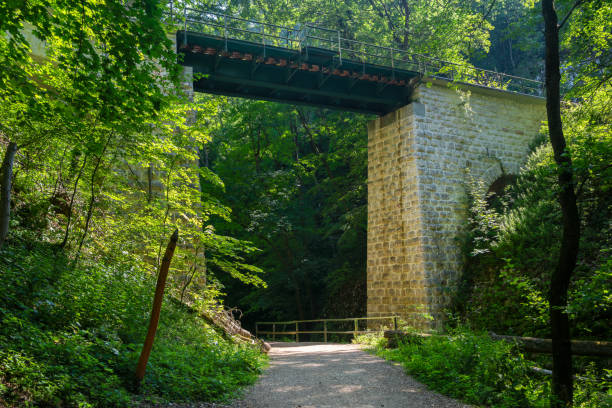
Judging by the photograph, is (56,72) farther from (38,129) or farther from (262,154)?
(262,154)

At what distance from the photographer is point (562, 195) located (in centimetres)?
523

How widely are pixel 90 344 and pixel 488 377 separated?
4.60 metres

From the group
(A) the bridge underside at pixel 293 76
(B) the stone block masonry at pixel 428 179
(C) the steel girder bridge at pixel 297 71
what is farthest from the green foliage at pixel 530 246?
(A) the bridge underside at pixel 293 76

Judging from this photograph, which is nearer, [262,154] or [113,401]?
[113,401]

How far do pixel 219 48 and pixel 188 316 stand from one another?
300 inches

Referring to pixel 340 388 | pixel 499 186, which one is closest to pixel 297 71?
pixel 499 186

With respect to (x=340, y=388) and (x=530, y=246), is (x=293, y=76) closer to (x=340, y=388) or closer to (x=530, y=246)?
(x=530, y=246)

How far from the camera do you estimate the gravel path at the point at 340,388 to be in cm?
538

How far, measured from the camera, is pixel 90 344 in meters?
4.50

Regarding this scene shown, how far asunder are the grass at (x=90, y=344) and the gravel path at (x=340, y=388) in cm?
40

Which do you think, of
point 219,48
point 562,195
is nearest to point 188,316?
point 562,195

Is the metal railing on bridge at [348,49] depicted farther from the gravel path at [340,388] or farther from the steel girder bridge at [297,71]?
the gravel path at [340,388]

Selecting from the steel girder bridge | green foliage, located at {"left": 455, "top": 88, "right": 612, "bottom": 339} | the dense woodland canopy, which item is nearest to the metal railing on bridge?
the steel girder bridge

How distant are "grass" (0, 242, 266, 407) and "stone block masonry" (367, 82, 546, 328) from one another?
297 inches
